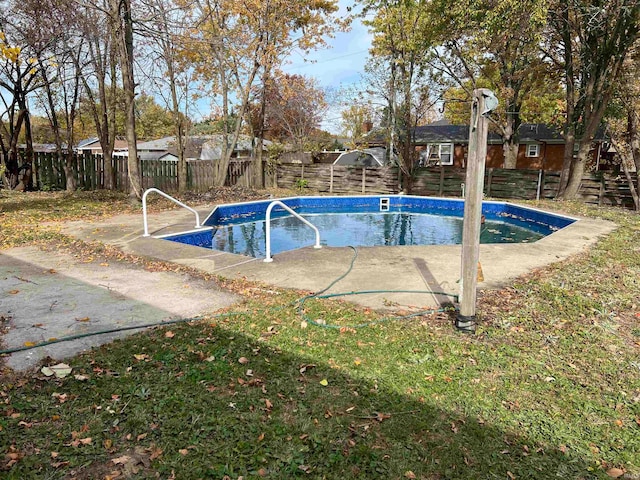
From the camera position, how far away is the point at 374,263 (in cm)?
547

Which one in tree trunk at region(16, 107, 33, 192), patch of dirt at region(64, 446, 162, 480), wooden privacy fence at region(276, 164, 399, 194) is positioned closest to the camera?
patch of dirt at region(64, 446, 162, 480)

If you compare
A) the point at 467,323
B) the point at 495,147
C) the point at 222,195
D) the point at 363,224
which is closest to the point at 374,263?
the point at 467,323

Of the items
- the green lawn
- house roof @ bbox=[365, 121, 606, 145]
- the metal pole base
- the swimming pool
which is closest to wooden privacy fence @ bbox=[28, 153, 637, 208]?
the swimming pool

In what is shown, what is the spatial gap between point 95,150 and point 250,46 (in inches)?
1082

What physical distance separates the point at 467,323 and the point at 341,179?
47.8 feet

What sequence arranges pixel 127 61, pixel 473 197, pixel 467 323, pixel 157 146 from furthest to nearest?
pixel 157 146 → pixel 127 61 → pixel 467 323 → pixel 473 197

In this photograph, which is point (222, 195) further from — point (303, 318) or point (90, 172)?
point (303, 318)

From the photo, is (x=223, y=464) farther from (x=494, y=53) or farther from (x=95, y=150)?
(x=95, y=150)

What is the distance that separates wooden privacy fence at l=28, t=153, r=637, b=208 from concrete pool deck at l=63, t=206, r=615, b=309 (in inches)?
260

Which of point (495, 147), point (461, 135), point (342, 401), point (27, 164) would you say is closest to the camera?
point (342, 401)

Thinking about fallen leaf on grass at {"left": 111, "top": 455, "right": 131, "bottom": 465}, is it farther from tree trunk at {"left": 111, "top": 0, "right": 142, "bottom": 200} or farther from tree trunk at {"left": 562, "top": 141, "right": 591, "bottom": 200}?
tree trunk at {"left": 562, "top": 141, "right": 591, "bottom": 200}

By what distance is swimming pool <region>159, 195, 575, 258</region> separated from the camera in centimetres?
901

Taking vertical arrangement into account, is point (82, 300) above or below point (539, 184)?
below

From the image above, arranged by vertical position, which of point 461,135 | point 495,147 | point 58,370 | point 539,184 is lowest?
point 58,370
